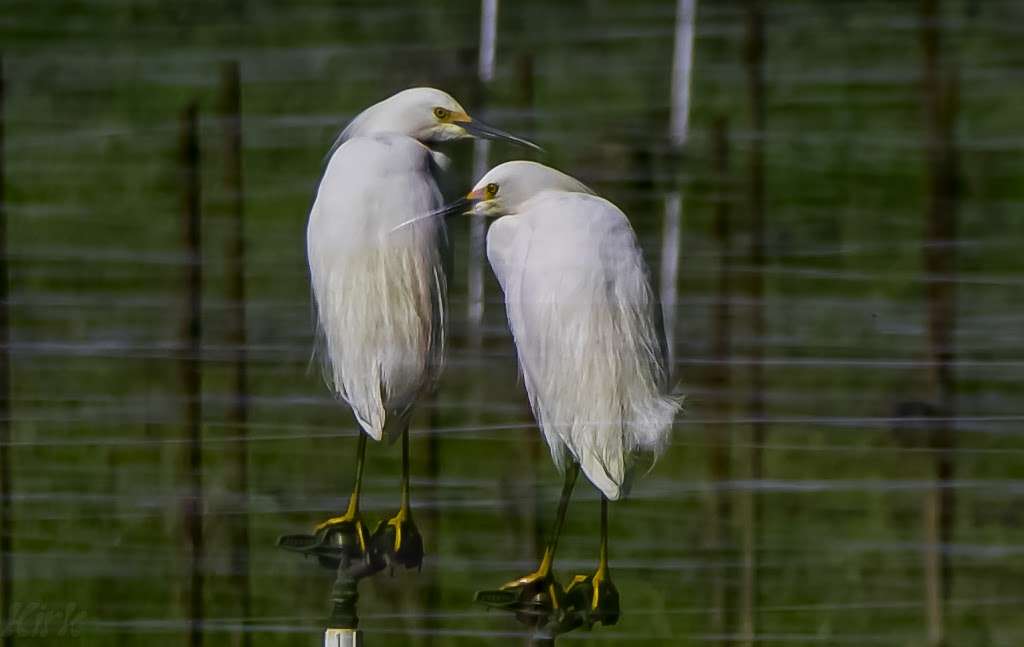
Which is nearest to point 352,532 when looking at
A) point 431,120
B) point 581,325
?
point 581,325

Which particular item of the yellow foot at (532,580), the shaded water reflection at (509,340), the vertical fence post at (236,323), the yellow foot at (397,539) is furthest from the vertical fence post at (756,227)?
the vertical fence post at (236,323)

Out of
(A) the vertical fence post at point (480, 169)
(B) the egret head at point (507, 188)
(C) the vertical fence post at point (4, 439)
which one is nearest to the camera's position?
(B) the egret head at point (507, 188)

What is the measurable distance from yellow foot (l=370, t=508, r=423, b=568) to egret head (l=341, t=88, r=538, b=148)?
390 millimetres

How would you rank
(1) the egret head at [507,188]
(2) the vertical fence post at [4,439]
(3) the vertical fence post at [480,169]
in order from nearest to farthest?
(1) the egret head at [507,188]
(3) the vertical fence post at [480,169]
(2) the vertical fence post at [4,439]

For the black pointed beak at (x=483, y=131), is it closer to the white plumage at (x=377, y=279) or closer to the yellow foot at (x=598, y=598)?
the white plumage at (x=377, y=279)

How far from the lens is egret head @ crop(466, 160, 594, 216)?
4.73 ft

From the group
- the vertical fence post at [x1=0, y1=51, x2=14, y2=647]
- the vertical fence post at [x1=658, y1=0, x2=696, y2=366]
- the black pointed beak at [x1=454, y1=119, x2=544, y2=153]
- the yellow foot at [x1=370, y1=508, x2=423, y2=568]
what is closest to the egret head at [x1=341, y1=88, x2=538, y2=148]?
the black pointed beak at [x1=454, y1=119, x2=544, y2=153]

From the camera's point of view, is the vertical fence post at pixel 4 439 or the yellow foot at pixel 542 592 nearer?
the yellow foot at pixel 542 592

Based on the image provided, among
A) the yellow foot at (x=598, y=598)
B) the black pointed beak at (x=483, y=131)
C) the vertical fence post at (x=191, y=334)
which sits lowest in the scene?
the yellow foot at (x=598, y=598)

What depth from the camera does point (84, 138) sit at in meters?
1.77

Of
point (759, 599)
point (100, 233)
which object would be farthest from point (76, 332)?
point (759, 599)

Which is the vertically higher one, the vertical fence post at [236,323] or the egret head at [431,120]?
the egret head at [431,120]

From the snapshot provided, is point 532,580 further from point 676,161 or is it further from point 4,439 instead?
point 4,439

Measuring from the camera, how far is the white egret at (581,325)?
146 centimetres
